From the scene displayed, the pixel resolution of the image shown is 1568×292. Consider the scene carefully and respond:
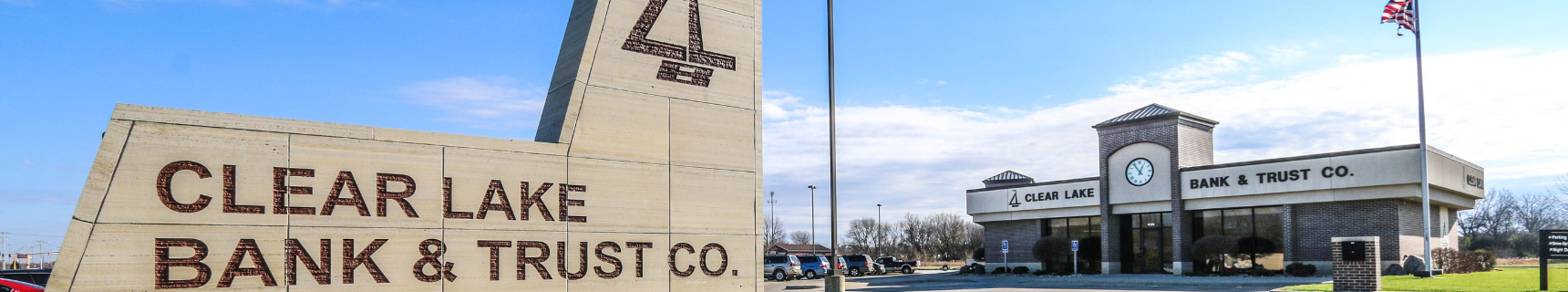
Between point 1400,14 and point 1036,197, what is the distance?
18.0 m

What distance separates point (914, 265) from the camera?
6762 cm

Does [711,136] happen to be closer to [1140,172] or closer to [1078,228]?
[1140,172]

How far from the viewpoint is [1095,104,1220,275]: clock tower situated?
40.8 m

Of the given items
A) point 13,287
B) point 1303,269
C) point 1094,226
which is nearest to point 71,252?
point 13,287

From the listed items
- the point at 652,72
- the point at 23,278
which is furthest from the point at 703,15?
the point at 23,278

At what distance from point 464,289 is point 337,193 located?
191 centimetres

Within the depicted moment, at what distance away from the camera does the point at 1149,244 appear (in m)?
42.7

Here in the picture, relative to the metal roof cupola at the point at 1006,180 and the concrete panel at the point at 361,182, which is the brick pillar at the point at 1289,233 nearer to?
the metal roof cupola at the point at 1006,180

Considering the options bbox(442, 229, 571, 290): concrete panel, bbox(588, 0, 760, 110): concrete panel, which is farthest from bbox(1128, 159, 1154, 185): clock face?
bbox(442, 229, 571, 290): concrete panel

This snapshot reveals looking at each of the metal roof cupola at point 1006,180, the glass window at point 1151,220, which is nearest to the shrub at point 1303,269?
the glass window at point 1151,220

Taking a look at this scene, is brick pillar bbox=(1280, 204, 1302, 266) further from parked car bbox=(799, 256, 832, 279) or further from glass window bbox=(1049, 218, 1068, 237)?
parked car bbox=(799, 256, 832, 279)

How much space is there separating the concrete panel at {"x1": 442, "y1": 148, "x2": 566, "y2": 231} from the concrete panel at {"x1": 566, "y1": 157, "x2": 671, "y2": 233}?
10.1 inches

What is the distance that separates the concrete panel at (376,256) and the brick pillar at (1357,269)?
22.3 m

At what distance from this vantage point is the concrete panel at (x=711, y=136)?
48.4 ft
